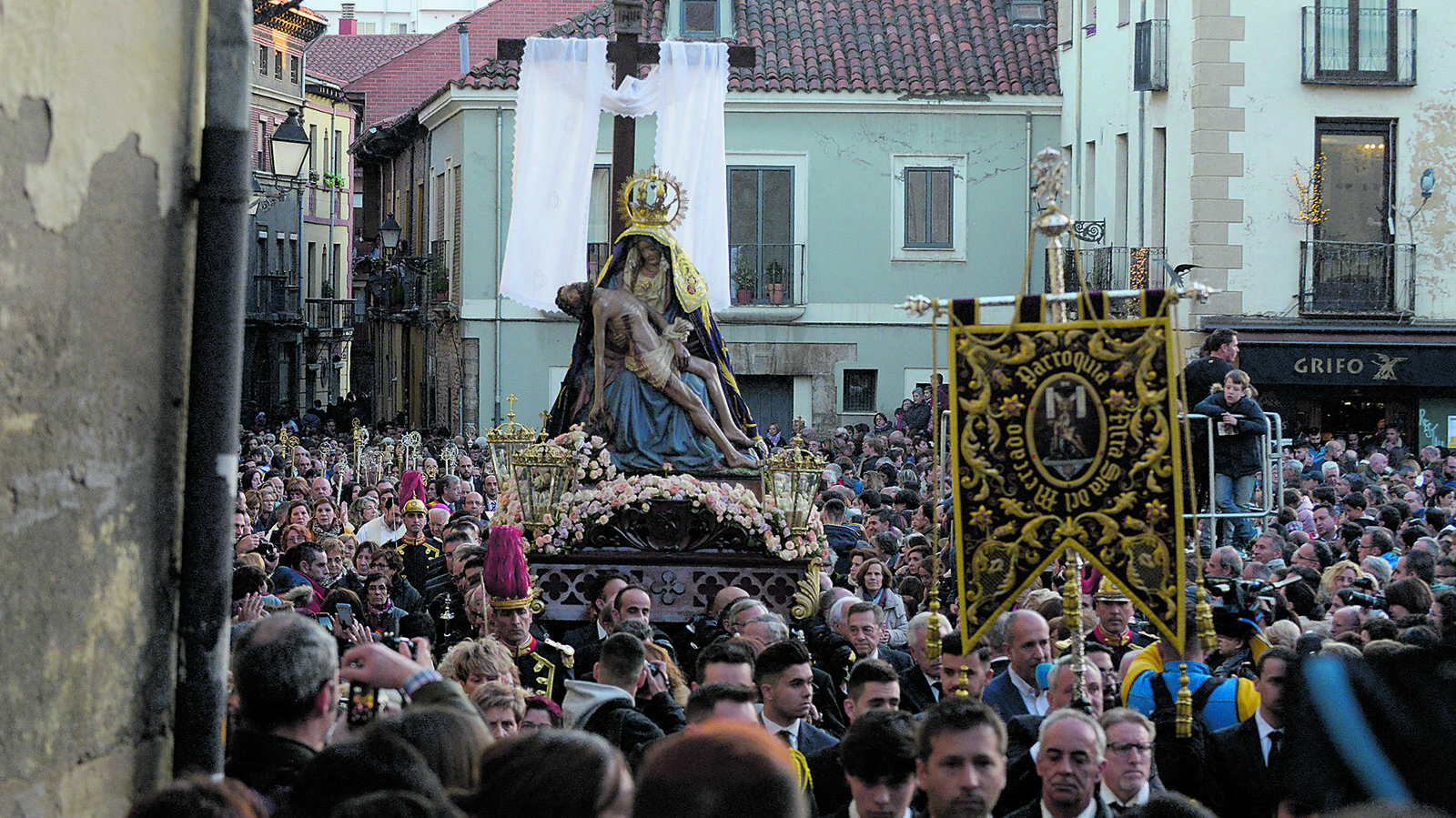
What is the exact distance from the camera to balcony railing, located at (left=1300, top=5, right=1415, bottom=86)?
75.7 feet

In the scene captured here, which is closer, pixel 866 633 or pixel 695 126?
pixel 866 633

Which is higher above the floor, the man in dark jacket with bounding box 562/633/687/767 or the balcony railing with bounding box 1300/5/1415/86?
the balcony railing with bounding box 1300/5/1415/86

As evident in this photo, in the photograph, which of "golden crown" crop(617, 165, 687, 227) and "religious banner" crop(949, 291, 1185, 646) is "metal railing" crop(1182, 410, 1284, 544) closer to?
"golden crown" crop(617, 165, 687, 227)

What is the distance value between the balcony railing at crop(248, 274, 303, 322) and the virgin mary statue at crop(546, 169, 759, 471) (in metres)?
33.0

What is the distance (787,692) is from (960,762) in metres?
1.49

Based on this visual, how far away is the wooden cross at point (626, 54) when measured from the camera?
41.6 ft

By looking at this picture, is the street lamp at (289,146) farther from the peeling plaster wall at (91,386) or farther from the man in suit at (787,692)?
the peeling plaster wall at (91,386)

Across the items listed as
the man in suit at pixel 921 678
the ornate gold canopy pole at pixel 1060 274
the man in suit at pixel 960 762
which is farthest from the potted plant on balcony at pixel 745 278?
the man in suit at pixel 960 762

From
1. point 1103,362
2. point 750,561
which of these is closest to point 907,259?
point 750,561

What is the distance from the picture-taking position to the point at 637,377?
11.7 meters

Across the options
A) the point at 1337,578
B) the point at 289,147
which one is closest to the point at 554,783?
the point at 1337,578

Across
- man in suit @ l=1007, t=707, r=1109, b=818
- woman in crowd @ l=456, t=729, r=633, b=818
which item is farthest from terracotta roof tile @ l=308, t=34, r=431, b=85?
woman in crowd @ l=456, t=729, r=633, b=818

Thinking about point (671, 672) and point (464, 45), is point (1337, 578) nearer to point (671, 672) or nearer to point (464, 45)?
point (671, 672)

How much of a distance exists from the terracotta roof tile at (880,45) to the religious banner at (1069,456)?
20.7 metres
